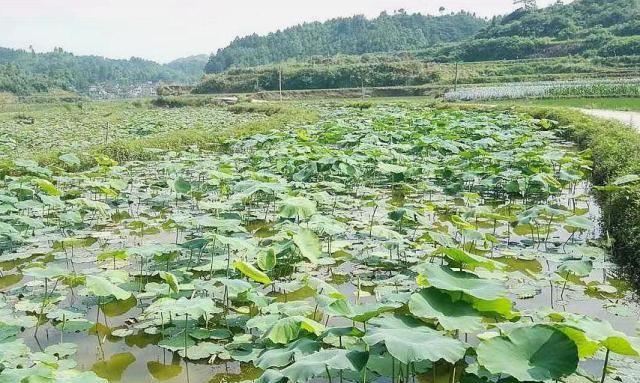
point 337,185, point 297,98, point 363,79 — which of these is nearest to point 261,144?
point 337,185

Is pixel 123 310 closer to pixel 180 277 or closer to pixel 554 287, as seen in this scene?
pixel 180 277

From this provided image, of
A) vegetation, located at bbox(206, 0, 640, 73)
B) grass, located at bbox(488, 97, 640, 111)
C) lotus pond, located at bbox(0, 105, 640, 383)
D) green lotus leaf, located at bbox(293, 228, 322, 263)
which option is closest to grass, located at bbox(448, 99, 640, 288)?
lotus pond, located at bbox(0, 105, 640, 383)

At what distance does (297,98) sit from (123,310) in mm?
45226

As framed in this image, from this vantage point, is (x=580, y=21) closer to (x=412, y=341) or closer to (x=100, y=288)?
(x=100, y=288)

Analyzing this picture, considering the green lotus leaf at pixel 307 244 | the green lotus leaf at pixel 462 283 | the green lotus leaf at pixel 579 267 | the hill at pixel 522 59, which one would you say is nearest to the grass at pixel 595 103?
the hill at pixel 522 59

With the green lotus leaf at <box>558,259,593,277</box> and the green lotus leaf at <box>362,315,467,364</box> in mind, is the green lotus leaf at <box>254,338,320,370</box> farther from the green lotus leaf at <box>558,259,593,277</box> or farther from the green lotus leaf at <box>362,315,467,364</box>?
the green lotus leaf at <box>558,259,593,277</box>

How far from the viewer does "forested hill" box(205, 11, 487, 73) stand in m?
118

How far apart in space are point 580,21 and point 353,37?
61.9 metres

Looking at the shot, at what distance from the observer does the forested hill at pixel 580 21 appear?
6156 cm

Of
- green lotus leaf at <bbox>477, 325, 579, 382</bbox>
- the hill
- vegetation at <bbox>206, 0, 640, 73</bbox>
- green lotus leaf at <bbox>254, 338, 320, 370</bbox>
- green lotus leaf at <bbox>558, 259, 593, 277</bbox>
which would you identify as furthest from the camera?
vegetation at <bbox>206, 0, 640, 73</bbox>

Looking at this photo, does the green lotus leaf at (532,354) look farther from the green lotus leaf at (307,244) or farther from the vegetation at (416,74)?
the vegetation at (416,74)

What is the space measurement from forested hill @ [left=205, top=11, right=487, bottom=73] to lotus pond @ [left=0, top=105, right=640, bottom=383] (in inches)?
4251

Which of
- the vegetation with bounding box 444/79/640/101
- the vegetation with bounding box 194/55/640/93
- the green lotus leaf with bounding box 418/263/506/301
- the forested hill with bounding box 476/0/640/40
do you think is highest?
the forested hill with bounding box 476/0/640/40

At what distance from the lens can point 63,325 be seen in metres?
4.76
